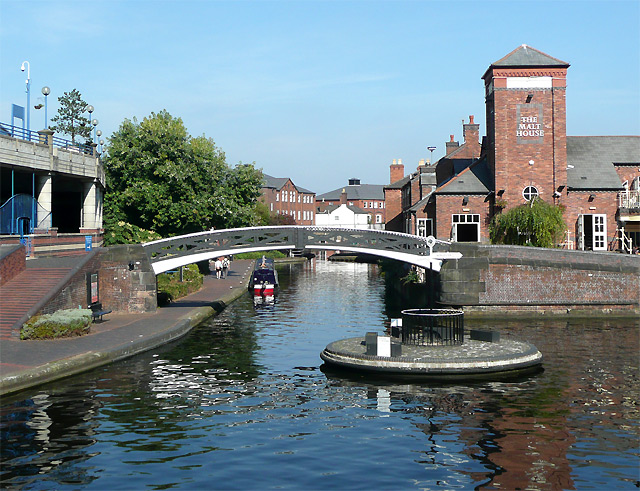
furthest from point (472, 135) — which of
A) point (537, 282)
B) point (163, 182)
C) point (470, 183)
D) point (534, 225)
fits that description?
point (537, 282)

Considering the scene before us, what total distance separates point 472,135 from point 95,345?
159ft

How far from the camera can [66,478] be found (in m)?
14.1

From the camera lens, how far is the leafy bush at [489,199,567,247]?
150 feet

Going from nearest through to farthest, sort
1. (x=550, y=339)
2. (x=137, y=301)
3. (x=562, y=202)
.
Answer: (x=550, y=339) < (x=137, y=301) < (x=562, y=202)

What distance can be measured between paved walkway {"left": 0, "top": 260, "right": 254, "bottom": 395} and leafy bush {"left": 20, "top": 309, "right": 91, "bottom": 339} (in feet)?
1.17

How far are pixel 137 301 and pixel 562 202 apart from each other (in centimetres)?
2914

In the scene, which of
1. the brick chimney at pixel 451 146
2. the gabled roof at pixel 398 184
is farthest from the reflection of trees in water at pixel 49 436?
the gabled roof at pixel 398 184

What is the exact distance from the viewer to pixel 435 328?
25734 mm

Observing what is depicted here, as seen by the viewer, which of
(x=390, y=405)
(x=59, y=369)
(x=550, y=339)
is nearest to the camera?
(x=390, y=405)

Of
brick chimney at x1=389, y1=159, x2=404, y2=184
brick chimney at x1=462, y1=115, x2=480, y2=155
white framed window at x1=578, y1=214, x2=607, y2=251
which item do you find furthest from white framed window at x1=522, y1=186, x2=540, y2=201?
brick chimney at x1=389, y1=159, x2=404, y2=184

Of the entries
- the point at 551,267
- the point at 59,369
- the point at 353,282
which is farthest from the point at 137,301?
the point at 353,282

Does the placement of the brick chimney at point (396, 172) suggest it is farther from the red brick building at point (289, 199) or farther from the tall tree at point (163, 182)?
the red brick building at point (289, 199)

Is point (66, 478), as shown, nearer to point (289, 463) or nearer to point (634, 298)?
point (289, 463)

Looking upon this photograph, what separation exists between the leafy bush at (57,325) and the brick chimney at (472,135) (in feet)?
151
